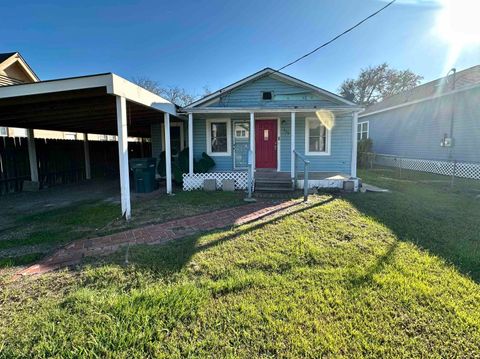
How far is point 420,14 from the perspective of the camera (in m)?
6.57

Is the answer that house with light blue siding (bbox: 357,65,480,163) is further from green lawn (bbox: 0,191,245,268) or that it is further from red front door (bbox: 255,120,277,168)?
green lawn (bbox: 0,191,245,268)

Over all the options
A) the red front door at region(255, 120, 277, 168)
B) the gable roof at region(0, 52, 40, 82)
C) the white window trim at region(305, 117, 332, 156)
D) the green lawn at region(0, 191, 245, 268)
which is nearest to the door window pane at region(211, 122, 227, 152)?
the red front door at region(255, 120, 277, 168)

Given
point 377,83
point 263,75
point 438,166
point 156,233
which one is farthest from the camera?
point 377,83

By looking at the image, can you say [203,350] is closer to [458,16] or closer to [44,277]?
[44,277]

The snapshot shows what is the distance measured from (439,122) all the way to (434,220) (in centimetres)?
1030

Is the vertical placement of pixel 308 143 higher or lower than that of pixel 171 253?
higher

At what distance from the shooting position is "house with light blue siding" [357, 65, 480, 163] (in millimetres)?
10992

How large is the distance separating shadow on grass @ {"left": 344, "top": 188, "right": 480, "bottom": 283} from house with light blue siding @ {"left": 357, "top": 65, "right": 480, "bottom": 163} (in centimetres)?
517

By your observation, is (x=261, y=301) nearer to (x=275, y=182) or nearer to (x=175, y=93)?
(x=275, y=182)

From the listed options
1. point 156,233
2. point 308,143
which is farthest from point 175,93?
point 156,233

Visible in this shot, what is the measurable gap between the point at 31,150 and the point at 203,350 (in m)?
11.2

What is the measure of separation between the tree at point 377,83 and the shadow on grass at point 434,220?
100 feet

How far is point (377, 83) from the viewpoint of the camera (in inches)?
1420

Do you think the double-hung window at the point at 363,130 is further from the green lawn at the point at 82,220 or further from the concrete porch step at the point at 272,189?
the green lawn at the point at 82,220
